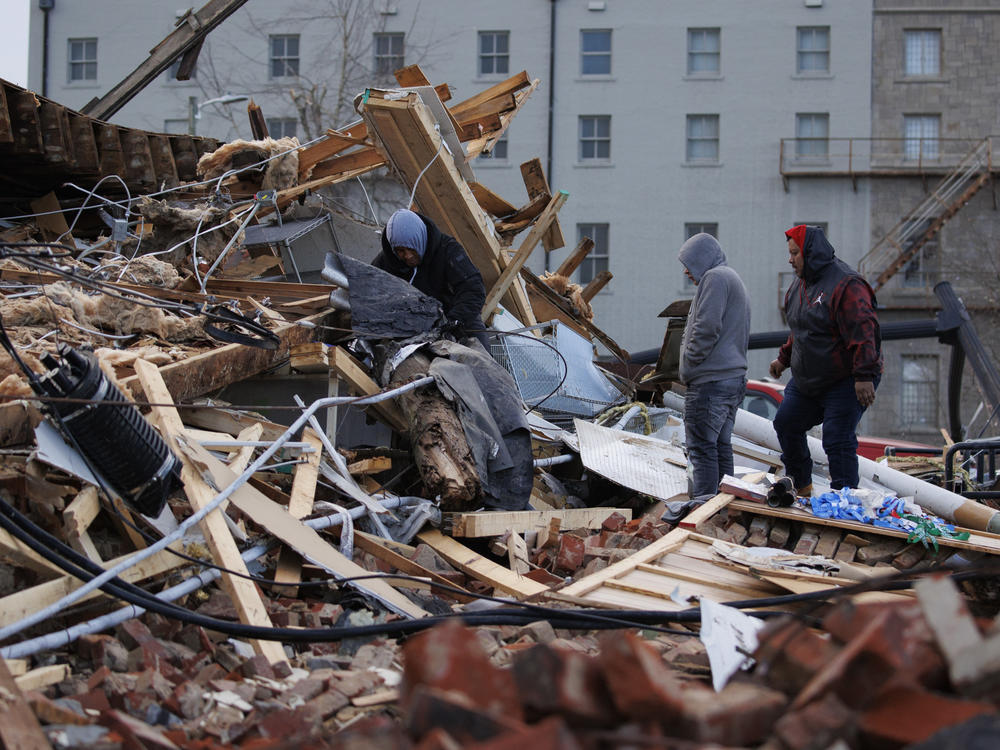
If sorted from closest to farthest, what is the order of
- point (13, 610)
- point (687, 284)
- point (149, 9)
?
point (13, 610)
point (687, 284)
point (149, 9)

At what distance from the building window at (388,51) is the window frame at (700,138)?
8.04m

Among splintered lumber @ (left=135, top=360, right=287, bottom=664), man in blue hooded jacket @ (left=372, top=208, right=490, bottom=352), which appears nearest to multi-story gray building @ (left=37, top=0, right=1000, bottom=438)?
man in blue hooded jacket @ (left=372, top=208, right=490, bottom=352)

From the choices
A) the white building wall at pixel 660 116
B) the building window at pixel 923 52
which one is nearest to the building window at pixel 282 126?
the white building wall at pixel 660 116

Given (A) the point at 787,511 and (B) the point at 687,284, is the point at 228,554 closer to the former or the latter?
(A) the point at 787,511

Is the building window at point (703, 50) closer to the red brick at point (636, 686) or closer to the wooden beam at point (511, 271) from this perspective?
the wooden beam at point (511, 271)

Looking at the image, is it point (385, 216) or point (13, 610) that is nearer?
point (13, 610)

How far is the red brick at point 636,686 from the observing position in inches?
72.2

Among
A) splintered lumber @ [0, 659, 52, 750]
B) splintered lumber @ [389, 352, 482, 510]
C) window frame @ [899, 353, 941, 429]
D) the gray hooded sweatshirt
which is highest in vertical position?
the gray hooded sweatshirt

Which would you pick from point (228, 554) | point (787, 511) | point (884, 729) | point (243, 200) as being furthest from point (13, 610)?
point (243, 200)

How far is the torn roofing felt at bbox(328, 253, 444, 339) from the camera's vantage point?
20.2ft

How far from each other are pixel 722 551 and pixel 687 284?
2078cm

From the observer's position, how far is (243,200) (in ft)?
29.1

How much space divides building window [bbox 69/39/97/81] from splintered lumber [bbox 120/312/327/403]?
83.4 feet

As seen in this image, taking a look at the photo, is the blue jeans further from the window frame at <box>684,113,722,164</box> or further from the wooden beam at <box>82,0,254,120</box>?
the window frame at <box>684,113,722,164</box>
